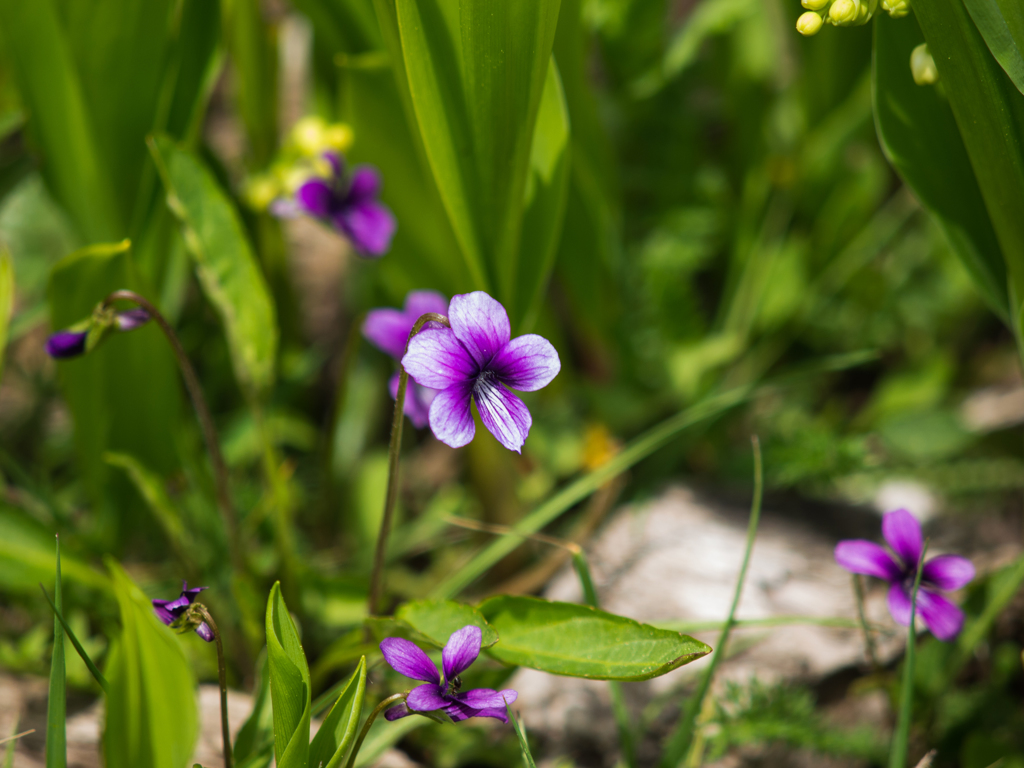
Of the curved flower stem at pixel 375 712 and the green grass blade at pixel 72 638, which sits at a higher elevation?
the green grass blade at pixel 72 638

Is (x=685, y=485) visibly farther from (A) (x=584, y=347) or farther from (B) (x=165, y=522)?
(B) (x=165, y=522)

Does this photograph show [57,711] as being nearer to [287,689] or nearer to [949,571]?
[287,689]

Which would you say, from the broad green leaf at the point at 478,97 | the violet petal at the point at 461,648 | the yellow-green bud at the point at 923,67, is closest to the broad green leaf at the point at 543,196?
the broad green leaf at the point at 478,97

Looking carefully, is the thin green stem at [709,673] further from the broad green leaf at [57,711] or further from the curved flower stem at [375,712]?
the broad green leaf at [57,711]

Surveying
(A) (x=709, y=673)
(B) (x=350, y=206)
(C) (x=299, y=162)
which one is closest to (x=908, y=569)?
(A) (x=709, y=673)

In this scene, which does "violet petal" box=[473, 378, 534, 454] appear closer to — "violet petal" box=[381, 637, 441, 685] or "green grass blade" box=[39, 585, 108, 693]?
"violet petal" box=[381, 637, 441, 685]

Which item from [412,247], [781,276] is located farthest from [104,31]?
[781,276]

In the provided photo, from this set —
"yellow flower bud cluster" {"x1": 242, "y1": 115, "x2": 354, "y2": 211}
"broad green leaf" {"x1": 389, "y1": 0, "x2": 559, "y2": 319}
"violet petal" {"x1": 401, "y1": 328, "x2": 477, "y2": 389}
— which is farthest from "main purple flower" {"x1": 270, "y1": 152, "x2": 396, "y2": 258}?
"violet petal" {"x1": 401, "y1": 328, "x2": 477, "y2": 389}
